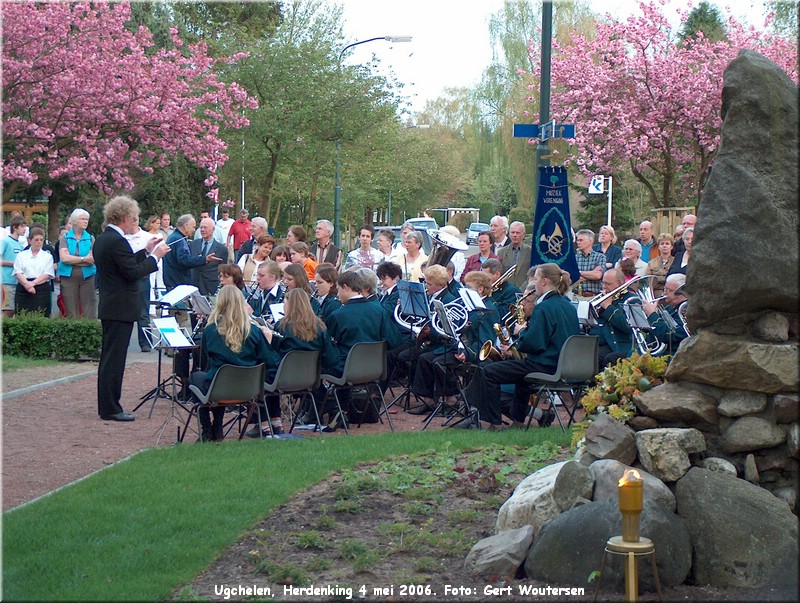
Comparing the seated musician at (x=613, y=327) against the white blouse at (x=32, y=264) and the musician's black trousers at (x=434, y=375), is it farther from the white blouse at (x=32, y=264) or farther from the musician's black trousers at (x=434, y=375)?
the white blouse at (x=32, y=264)

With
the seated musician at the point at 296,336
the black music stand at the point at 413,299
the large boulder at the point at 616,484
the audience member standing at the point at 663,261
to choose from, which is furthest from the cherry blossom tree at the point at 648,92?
the large boulder at the point at 616,484

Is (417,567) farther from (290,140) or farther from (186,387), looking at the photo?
(290,140)

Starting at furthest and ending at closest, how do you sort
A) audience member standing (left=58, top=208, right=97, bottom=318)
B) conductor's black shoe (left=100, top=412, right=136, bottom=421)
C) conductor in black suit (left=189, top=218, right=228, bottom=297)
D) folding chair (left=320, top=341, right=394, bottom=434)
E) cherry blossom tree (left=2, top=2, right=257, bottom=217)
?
1. cherry blossom tree (left=2, top=2, right=257, bottom=217)
2. audience member standing (left=58, top=208, right=97, bottom=318)
3. conductor in black suit (left=189, top=218, right=228, bottom=297)
4. conductor's black shoe (left=100, top=412, right=136, bottom=421)
5. folding chair (left=320, top=341, right=394, bottom=434)

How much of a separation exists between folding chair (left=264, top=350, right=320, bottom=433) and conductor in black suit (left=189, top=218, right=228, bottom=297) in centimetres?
620

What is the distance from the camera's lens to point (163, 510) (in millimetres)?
6477

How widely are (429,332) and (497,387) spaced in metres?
1.74

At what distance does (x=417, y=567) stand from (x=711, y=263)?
249cm

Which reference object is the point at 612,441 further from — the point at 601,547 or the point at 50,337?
the point at 50,337

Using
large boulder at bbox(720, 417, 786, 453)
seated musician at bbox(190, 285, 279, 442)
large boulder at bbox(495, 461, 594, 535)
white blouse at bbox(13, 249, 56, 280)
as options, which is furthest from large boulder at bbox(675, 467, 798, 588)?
white blouse at bbox(13, 249, 56, 280)

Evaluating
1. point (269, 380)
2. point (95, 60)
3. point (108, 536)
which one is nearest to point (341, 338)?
point (269, 380)

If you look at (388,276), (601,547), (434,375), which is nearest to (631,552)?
(601,547)

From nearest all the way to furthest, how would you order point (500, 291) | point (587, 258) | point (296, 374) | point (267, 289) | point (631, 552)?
point (631, 552) < point (296, 374) < point (267, 289) < point (500, 291) < point (587, 258)

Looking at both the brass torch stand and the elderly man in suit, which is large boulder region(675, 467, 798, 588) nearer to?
the brass torch stand

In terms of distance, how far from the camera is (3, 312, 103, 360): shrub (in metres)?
14.5
